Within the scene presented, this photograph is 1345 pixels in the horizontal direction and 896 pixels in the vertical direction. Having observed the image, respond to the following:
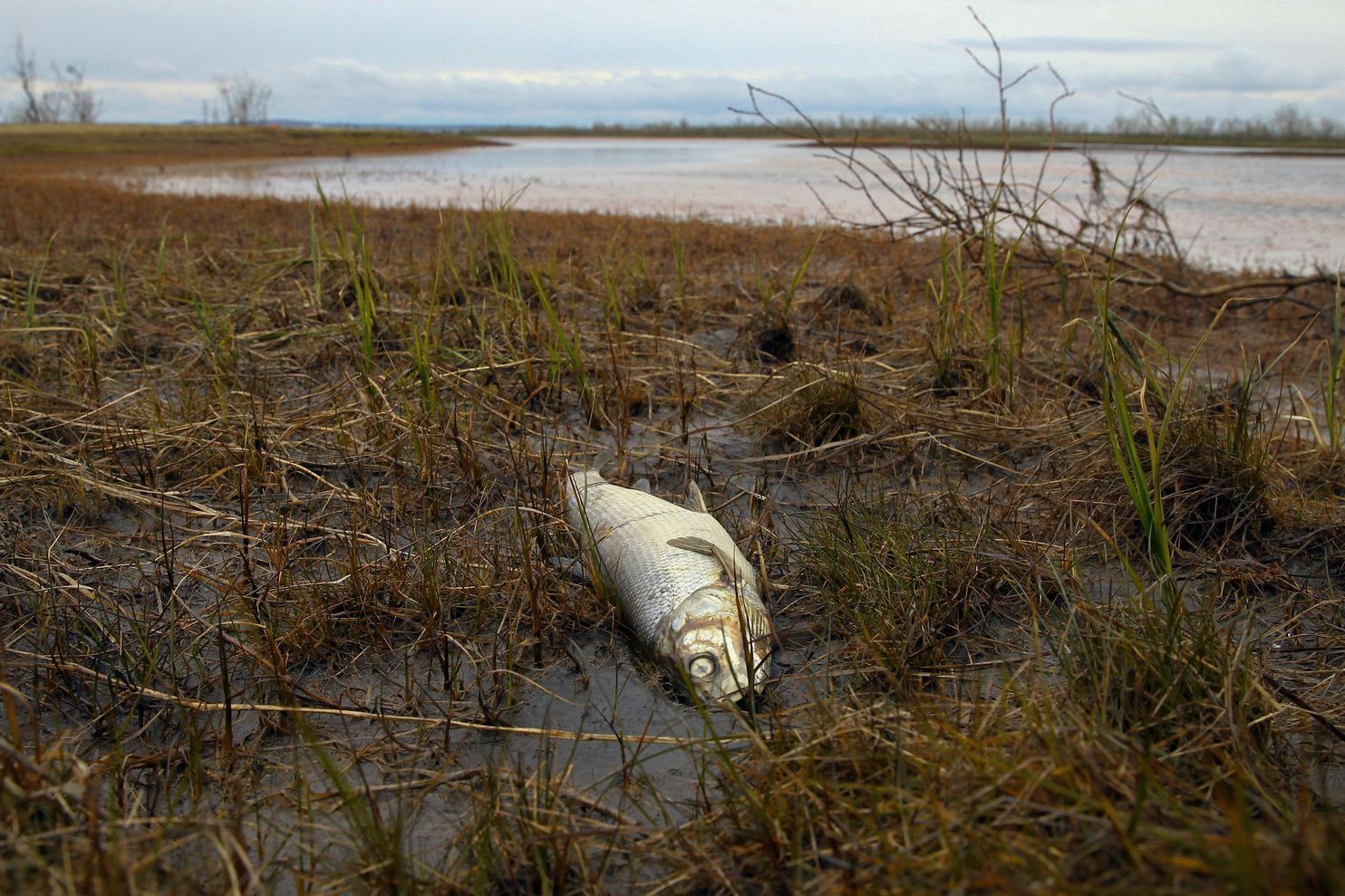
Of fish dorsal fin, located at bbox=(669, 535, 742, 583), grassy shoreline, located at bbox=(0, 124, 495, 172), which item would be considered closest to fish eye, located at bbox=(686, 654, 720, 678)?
fish dorsal fin, located at bbox=(669, 535, 742, 583)

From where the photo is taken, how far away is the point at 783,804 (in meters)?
1.66

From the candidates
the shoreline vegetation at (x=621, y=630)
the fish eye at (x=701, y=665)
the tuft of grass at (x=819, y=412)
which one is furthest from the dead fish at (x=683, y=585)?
the tuft of grass at (x=819, y=412)

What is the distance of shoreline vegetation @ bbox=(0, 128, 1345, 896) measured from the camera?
1.56 m

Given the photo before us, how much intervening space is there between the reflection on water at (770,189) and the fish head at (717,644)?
3352mm

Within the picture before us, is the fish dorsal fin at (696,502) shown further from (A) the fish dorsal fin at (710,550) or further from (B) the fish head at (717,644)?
(B) the fish head at (717,644)

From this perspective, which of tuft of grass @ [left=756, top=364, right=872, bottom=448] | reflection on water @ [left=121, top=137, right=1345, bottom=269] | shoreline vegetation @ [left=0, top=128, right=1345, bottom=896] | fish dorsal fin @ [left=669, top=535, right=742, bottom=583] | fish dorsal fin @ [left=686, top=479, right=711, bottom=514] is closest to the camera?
shoreline vegetation @ [left=0, top=128, right=1345, bottom=896]

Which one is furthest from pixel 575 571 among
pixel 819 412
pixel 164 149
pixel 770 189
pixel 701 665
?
pixel 164 149

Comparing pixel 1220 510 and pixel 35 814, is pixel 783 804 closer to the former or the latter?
pixel 35 814

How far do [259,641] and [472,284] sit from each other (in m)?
3.94

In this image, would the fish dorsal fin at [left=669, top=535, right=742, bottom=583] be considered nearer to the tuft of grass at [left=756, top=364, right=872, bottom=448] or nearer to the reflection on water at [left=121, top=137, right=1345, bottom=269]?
the tuft of grass at [left=756, top=364, right=872, bottom=448]

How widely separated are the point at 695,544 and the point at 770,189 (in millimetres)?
17311

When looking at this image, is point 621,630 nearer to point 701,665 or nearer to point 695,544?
point 695,544

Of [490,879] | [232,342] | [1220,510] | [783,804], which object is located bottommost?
[490,879]

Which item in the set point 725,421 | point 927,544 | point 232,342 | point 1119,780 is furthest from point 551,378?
point 1119,780
